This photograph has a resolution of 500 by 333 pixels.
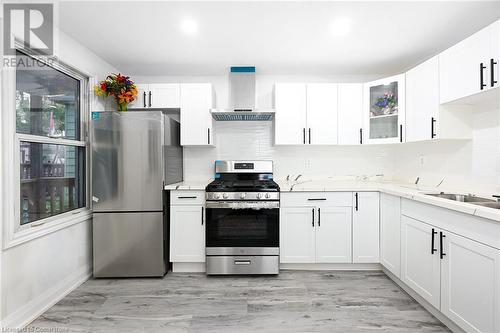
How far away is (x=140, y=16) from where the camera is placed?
2.06 m

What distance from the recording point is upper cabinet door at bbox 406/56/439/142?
228 centimetres

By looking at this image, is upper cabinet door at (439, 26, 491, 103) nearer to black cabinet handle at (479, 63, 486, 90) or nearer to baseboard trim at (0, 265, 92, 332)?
black cabinet handle at (479, 63, 486, 90)

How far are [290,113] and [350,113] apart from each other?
73 centimetres

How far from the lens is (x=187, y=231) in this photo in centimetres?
274

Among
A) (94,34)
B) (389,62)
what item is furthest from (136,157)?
(389,62)

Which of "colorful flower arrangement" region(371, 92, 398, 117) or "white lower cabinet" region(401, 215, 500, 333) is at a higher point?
"colorful flower arrangement" region(371, 92, 398, 117)

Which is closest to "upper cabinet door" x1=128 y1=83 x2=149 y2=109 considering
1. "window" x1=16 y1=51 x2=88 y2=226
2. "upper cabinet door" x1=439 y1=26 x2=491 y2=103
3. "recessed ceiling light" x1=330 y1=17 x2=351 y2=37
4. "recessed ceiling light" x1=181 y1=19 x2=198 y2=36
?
"window" x1=16 y1=51 x2=88 y2=226

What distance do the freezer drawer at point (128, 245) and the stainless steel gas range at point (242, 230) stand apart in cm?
54

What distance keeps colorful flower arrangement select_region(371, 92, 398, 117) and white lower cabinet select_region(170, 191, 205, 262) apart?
2.27 metres

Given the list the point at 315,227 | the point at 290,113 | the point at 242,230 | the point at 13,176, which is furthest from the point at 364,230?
the point at 13,176

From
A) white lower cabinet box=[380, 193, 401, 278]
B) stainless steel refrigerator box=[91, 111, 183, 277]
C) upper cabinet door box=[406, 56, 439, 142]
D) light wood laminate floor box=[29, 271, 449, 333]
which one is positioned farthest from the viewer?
stainless steel refrigerator box=[91, 111, 183, 277]

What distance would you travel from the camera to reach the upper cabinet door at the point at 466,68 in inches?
70.3

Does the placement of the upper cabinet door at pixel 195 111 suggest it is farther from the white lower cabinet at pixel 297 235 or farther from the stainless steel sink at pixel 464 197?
the stainless steel sink at pixel 464 197

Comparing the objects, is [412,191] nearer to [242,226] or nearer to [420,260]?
[420,260]
